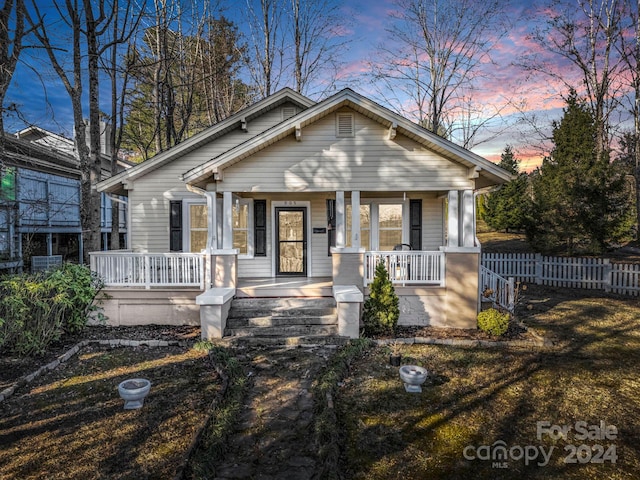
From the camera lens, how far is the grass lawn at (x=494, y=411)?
3637 millimetres

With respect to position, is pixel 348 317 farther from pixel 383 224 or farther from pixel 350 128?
pixel 350 128

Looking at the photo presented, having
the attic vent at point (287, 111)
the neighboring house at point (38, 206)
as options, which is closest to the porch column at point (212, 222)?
the attic vent at point (287, 111)

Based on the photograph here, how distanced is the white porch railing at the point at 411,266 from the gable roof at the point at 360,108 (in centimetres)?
214

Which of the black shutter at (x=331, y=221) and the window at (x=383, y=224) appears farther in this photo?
the window at (x=383, y=224)

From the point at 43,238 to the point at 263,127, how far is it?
44.1ft

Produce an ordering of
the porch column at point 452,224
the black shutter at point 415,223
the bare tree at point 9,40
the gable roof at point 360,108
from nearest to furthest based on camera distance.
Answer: the bare tree at point 9,40 < the gable roof at point 360,108 < the porch column at point 452,224 < the black shutter at point 415,223

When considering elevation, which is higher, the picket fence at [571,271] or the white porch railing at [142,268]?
the white porch railing at [142,268]

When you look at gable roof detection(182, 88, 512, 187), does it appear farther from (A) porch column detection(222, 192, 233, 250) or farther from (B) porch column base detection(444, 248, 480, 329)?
(B) porch column base detection(444, 248, 480, 329)

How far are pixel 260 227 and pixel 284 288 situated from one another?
2493 millimetres

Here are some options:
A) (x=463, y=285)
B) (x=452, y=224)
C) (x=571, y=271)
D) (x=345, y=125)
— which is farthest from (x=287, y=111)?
(x=571, y=271)

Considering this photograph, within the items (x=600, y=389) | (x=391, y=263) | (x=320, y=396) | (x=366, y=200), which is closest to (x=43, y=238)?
(x=366, y=200)

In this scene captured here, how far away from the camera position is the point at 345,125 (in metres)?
8.70

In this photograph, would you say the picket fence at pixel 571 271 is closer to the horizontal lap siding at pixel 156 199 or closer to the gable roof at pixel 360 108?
the gable roof at pixel 360 108

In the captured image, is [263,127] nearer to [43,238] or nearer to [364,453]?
[364,453]
